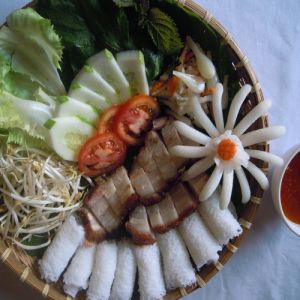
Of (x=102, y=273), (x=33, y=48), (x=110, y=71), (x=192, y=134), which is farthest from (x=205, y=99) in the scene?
(x=102, y=273)

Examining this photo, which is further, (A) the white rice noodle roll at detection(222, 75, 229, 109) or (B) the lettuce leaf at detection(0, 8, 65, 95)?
(A) the white rice noodle roll at detection(222, 75, 229, 109)

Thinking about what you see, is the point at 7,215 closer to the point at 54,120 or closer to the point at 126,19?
the point at 54,120

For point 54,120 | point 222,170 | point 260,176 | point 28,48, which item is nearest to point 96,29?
point 28,48

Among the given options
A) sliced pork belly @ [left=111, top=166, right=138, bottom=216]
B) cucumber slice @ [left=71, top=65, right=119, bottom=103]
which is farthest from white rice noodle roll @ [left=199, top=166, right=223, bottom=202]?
cucumber slice @ [left=71, top=65, right=119, bottom=103]

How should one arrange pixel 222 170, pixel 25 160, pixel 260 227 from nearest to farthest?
pixel 222 170, pixel 25 160, pixel 260 227

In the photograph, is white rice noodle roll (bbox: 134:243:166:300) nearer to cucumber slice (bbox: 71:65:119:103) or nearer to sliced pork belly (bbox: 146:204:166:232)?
sliced pork belly (bbox: 146:204:166:232)

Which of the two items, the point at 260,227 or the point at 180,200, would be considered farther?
the point at 260,227

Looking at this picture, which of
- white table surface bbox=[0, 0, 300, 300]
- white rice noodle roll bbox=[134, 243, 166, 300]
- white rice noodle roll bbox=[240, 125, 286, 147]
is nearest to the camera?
white rice noodle roll bbox=[240, 125, 286, 147]

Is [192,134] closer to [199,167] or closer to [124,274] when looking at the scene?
[199,167]
